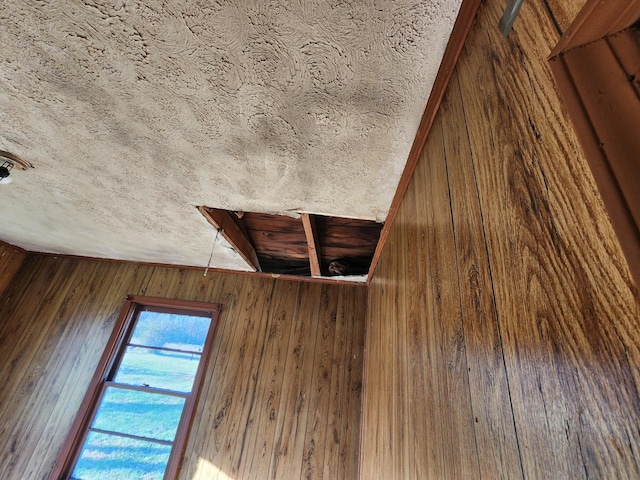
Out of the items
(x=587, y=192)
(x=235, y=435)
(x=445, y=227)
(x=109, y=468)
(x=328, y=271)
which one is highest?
(x=328, y=271)

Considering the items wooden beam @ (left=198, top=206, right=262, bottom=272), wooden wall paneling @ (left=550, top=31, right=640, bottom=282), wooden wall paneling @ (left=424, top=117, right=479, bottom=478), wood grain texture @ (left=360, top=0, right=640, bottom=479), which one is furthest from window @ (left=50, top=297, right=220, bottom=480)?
wooden wall paneling @ (left=550, top=31, right=640, bottom=282)

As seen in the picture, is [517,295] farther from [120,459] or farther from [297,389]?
[120,459]

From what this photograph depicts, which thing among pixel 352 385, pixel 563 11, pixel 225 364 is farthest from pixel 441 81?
pixel 225 364

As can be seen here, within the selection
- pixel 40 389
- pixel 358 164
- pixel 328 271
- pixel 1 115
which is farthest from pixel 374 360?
pixel 40 389

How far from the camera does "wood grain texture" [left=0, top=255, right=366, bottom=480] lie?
2.27m

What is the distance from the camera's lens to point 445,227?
2.75 ft

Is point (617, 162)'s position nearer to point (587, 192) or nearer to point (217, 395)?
point (587, 192)

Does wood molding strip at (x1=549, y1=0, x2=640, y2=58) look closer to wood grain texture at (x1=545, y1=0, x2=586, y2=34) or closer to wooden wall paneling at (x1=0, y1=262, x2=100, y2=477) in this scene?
wood grain texture at (x1=545, y1=0, x2=586, y2=34)

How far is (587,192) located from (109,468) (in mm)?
3221

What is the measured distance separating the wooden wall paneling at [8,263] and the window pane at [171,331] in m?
1.38

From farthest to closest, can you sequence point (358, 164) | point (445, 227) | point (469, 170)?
point (358, 164) → point (445, 227) → point (469, 170)

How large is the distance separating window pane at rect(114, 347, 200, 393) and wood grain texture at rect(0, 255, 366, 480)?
196 mm

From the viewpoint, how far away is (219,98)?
1054mm

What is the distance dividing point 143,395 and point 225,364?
2.23ft
